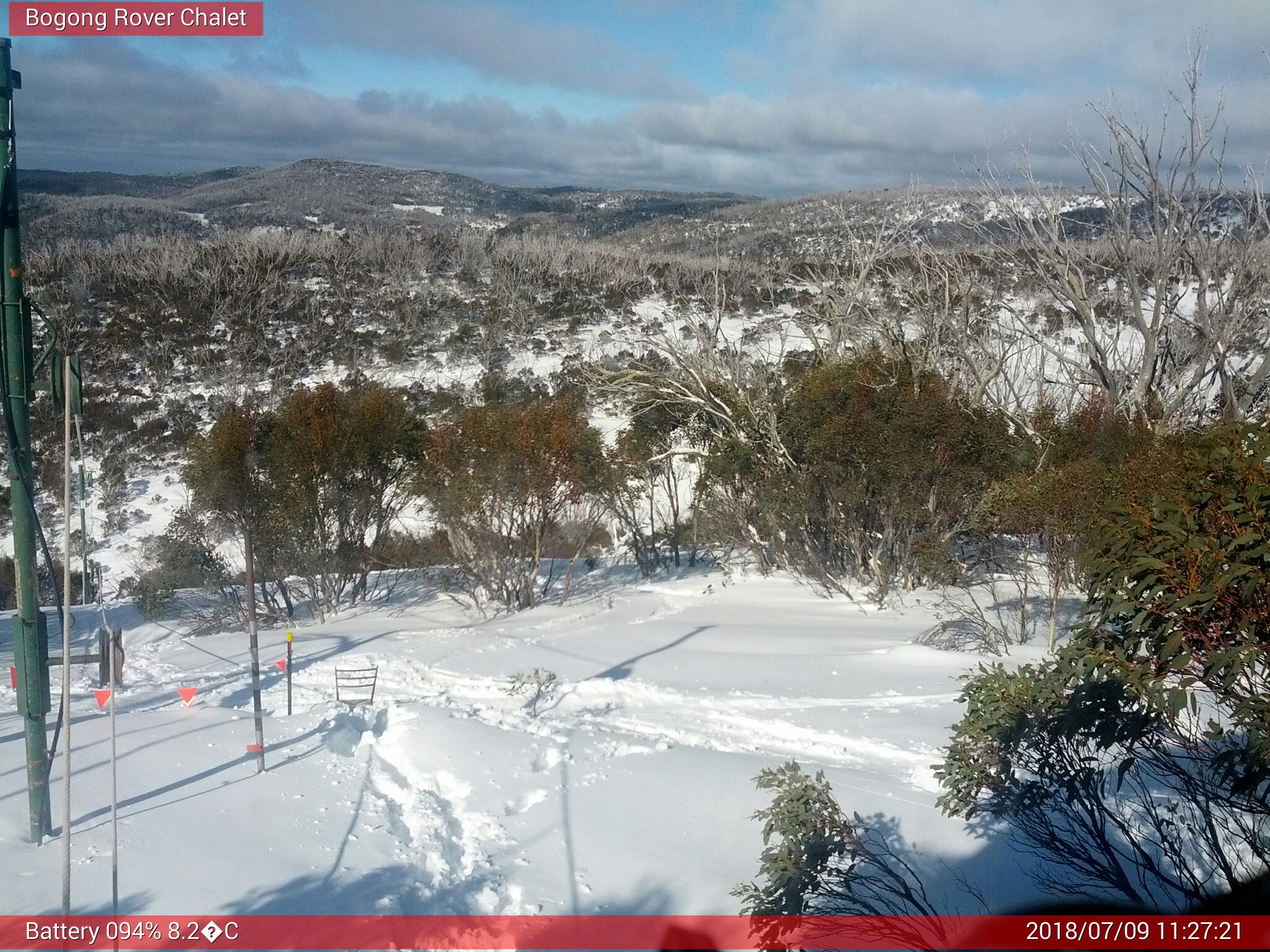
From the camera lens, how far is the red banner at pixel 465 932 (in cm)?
448

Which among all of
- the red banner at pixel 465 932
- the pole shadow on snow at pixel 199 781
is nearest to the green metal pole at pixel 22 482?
the pole shadow on snow at pixel 199 781

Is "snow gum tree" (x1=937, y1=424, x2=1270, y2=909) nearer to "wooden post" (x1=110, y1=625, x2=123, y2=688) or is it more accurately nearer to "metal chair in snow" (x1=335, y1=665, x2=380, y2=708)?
"wooden post" (x1=110, y1=625, x2=123, y2=688)

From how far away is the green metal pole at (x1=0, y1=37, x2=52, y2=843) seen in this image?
5398mm

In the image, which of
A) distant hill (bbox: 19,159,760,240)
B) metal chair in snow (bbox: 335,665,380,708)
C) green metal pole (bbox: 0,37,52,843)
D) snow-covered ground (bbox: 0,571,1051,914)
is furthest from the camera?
distant hill (bbox: 19,159,760,240)

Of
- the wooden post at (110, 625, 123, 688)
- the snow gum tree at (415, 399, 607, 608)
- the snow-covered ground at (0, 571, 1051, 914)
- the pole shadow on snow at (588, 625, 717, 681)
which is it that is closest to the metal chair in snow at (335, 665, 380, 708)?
the snow-covered ground at (0, 571, 1051, 914)

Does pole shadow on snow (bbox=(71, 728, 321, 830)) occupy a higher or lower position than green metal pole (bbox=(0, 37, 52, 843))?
lower

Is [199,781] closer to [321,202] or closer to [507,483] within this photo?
[507,483]

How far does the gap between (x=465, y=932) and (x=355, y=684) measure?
6.54 m

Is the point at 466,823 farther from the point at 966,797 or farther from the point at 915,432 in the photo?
the point at 915,432

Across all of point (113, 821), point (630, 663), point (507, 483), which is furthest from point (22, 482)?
point (507, 483)

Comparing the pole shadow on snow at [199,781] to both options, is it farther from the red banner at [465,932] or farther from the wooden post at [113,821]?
the red banner at [465,932]

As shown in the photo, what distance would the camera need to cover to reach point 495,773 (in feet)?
24.8

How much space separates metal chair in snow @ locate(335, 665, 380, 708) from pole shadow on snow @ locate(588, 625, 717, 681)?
2.50 metres

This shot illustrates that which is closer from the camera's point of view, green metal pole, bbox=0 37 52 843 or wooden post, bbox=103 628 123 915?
wooden post, bbox=103 628 123 915
